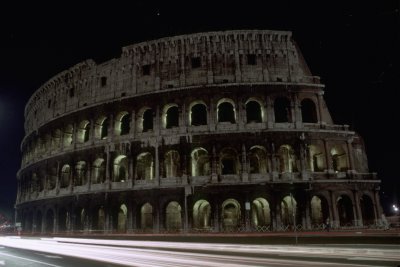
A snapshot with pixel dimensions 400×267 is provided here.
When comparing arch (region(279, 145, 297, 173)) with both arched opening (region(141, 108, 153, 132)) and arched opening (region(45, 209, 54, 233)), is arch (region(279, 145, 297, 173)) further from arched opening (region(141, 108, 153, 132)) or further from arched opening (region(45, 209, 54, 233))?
arched opening (region(45, 209, 54, 233))

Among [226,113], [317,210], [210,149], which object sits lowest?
[317,210]

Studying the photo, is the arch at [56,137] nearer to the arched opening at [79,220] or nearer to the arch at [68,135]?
the arch at [68,135]

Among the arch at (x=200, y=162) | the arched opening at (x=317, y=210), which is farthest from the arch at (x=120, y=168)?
the arched opening at (x=317, y=210)

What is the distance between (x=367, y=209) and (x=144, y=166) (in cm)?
1681

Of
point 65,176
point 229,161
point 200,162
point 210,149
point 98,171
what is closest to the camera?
point 210,149

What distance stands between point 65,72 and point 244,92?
1673cm

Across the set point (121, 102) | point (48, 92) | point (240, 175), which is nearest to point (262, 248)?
point (240, 175)

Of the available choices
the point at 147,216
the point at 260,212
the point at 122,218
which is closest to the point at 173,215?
the point at 147,216

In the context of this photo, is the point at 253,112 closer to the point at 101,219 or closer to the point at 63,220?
the point at 101,219

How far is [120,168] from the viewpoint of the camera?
89.9ft

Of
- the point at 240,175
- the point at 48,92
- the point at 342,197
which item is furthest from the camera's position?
the point at 48,92

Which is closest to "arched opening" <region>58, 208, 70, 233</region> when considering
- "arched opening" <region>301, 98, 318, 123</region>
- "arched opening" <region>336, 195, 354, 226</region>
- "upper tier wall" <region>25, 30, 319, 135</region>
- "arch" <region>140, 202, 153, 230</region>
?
"arch" <region>140, 202, 153, 230</region>

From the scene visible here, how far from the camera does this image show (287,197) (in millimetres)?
22828

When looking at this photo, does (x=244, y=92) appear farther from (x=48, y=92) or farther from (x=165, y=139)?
(x=48, y=92)
